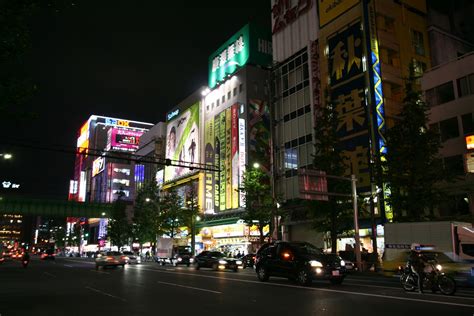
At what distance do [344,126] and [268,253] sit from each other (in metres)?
24.8

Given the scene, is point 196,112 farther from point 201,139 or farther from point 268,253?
point 268,253

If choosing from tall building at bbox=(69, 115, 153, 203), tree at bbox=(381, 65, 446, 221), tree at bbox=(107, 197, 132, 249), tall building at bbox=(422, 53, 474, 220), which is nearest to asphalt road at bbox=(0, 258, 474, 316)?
tree at bbox=(381, 65, 446, 221)

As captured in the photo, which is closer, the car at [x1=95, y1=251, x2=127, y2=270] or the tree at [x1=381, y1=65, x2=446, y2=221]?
the tree at [x1=381, y1=65, x2=446, y2=221]

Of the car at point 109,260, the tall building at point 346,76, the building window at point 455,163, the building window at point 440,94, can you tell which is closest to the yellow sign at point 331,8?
the tall building at point 346,76

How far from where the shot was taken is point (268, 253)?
18734mm

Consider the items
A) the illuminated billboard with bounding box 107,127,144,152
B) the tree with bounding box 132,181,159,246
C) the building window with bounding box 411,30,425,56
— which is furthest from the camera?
the illuminated billboard with bounding box 107,127,144,152

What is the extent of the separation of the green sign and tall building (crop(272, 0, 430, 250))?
794cm

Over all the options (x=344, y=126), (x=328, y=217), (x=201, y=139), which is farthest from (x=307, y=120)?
(x=201, y=139)

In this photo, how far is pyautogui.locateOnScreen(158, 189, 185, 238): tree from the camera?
5659cm

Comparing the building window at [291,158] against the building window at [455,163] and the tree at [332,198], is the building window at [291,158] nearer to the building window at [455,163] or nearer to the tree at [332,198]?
the tree at [332,198]

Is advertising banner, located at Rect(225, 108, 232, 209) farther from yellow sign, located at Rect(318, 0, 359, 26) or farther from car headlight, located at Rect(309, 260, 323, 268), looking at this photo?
car headlight, located at Rect(309, 260, 323, 268)

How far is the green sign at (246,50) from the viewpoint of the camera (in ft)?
201

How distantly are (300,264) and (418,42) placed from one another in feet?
113

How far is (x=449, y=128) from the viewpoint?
3356 centimetres
